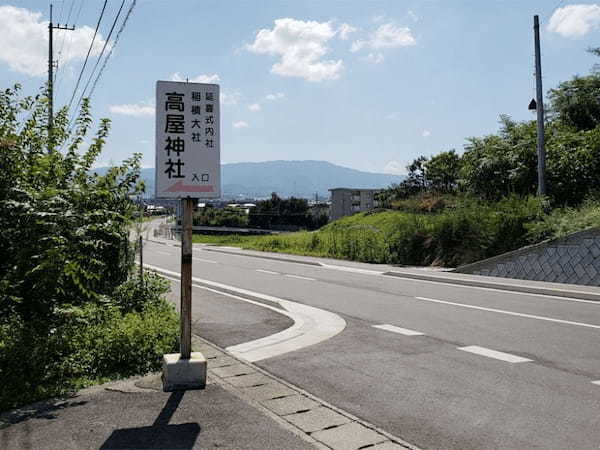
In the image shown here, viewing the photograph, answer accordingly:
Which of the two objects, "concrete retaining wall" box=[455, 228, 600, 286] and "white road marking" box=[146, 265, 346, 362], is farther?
"concrete retaining wall" box=[455, 228, 600, 286]

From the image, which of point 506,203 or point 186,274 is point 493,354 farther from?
point 506,203

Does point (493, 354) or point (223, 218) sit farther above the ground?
point (223, 218)

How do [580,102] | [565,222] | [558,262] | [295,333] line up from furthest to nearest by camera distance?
[580,102] → [565,222] → [558,262] → [295,333]

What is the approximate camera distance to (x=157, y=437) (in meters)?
4.57

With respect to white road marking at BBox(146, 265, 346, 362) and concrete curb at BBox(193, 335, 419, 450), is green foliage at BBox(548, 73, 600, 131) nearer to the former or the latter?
white road marking at BBox(146, 265, 346, 362)

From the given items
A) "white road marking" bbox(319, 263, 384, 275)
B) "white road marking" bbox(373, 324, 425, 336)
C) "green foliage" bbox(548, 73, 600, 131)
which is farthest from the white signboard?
"green foliage" bbox(548, 73, 600, 131)

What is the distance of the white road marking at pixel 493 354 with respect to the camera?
744 cm

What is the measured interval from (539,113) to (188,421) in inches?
724

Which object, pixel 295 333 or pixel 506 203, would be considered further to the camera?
pixel 506 203

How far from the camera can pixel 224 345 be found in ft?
28.2

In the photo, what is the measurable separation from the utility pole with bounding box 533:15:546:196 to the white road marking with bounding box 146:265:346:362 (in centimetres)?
1149

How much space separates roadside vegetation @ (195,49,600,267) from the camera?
19672 mm

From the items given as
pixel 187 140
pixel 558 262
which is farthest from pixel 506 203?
pixel 187 140

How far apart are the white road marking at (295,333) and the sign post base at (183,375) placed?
172 centimetres
